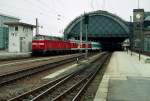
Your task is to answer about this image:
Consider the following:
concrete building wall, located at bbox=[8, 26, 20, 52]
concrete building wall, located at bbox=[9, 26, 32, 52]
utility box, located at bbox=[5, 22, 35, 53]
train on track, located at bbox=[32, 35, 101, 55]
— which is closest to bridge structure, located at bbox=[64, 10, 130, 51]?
train on track, located at bbox=[32, 35, 101, 55]

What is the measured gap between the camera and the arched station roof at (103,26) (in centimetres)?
13500

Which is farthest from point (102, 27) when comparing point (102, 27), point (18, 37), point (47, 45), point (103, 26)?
point (18, 37)

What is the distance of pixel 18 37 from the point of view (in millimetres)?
56250

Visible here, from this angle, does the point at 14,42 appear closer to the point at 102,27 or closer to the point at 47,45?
the point at 47,45

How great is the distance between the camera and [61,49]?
67812mm

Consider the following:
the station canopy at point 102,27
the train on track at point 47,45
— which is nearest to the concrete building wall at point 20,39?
the train on track at point 47,45

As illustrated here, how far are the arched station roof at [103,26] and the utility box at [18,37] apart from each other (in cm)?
Result: 7677

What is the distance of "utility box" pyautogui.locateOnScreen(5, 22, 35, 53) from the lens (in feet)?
184

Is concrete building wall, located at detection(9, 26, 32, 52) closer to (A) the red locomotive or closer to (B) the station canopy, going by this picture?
(A) the red locomotive

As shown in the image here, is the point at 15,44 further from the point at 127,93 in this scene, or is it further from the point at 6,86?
the point at 127,93

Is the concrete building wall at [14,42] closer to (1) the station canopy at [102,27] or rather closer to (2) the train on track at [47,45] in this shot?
(2) the train on track at [47,45]

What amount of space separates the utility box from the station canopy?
248ft

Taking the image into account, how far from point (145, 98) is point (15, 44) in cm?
4446

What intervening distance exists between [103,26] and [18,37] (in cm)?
8613
